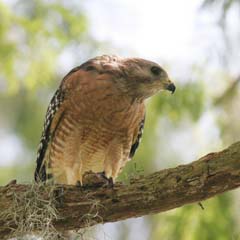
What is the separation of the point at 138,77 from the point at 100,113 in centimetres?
37

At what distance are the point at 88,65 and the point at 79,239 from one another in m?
1.62

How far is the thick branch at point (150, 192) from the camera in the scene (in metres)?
4.58

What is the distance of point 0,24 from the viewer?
7.57 meters

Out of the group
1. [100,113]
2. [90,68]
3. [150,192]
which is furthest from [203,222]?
[150,192]

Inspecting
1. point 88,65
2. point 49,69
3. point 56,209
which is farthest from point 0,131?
point 56,209

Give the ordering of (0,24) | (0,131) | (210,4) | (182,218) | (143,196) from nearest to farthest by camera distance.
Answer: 1. (143,196)
2. (210,4)
3. (182,218)
4. (0,24)
5. (0,131)

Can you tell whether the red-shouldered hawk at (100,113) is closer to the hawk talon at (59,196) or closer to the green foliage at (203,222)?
the hawk talon at (59,196)

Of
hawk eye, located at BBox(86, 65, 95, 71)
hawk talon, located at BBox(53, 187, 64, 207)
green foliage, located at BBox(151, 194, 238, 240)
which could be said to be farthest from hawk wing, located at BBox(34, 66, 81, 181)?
green foliage, located at BBox(151, 194, 238, 240)

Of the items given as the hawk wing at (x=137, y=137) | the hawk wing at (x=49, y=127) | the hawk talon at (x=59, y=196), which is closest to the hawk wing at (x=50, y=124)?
the hawk wing at (x=49, y=127)

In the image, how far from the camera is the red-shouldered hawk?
5855mm

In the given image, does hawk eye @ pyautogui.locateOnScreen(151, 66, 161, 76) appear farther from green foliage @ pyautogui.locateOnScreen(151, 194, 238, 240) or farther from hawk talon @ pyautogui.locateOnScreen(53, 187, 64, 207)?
green foliage @ pyautogui.locateOnScreen(151, 194, 238, 240)

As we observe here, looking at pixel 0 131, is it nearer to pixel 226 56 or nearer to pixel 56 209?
pixel 226 56

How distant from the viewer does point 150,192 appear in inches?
187

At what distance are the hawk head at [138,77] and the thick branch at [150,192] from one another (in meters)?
1.11
